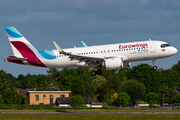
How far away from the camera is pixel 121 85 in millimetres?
128375

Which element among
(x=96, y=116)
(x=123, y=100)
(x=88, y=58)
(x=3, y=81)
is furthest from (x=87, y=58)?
(x=3, y=81)

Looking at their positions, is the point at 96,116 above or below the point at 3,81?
below

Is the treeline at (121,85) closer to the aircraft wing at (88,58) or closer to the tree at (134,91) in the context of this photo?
the tree at (134,91)

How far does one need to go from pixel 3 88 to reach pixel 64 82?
37.7 m

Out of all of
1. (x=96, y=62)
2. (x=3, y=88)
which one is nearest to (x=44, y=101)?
(x=3, y=88)

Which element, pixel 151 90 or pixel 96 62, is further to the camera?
pixel 151 90

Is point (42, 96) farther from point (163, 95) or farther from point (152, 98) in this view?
point (163, 95)

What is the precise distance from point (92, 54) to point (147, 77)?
85.7 metres

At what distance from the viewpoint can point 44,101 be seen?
109 meters

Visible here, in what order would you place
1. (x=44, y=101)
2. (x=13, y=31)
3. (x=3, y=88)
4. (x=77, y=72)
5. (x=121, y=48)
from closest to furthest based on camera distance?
(x=121, y=48)
(x=13, y=31)
(x=44, y=101)
(x=3, y=88)
(x=77, y=72)

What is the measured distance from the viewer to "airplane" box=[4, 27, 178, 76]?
173 feet

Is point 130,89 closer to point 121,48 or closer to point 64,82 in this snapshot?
point 64,82

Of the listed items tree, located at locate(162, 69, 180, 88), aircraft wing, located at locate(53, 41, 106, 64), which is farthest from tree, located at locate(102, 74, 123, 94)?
aircraft wing, located at locate(53, 41, 106, 64)

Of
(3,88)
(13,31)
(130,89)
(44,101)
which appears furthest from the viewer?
(3,88)
